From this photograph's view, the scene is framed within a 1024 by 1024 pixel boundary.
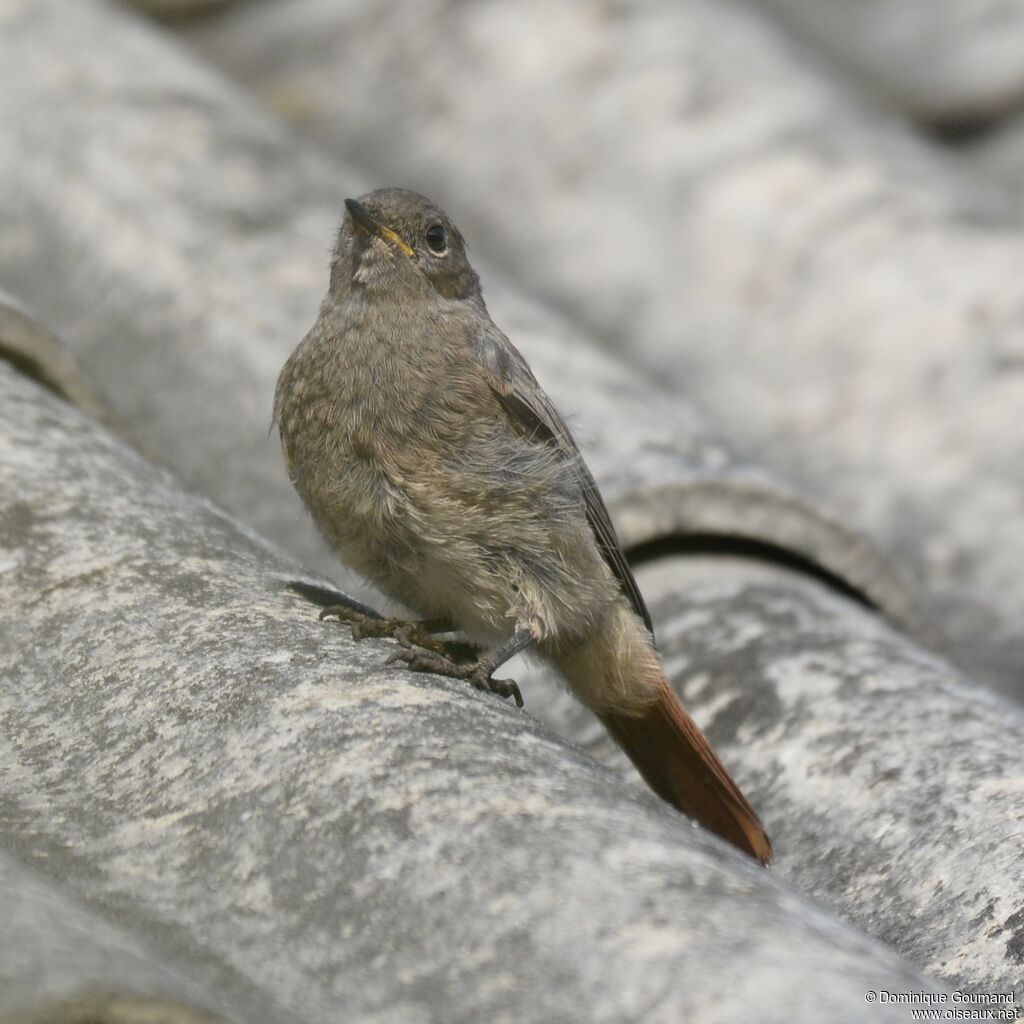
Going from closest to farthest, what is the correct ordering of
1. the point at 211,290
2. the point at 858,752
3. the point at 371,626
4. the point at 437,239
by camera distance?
the point at 371,626
the point at 858,752
the point at 437,239
the point at 211,290

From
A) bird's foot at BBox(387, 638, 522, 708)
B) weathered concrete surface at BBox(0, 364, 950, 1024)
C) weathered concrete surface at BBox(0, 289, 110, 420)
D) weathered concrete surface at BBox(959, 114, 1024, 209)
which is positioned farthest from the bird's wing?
weathered concrete surface at BBox(959, 114, 1024, 209)

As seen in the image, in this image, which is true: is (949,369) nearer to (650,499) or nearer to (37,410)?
(650,499)

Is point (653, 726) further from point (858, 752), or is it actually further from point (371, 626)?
point (371, 626)

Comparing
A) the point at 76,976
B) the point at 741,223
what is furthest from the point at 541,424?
the point at 741,223

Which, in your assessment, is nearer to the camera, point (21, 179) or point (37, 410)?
point (37, 410)

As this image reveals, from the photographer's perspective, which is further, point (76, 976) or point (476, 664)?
point (476, 664)

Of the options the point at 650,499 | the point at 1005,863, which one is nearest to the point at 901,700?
the point at 1005,863

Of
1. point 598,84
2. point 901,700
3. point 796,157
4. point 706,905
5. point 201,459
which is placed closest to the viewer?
point 706,905

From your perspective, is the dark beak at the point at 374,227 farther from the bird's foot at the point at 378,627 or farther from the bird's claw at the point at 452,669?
the bird's claw at the point at 452,669

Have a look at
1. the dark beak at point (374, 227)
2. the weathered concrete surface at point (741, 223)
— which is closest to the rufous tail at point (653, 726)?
the dark beak at point (374, 227)
